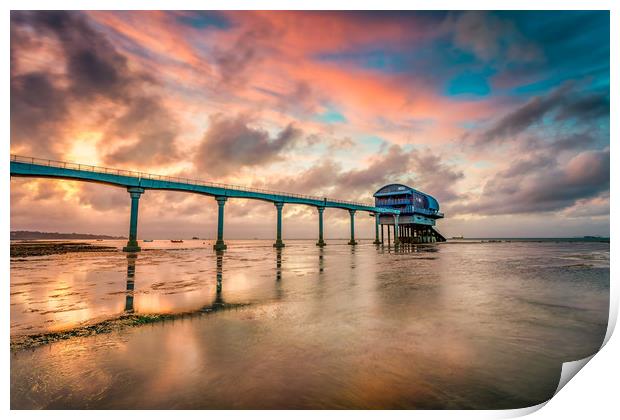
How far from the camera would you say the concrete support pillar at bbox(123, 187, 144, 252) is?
99.7 ft

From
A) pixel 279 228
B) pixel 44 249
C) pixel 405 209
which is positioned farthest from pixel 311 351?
pixel 405 209

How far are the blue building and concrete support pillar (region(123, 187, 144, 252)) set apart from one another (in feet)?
158

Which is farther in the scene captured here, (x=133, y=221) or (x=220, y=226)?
(x=220, y=226)

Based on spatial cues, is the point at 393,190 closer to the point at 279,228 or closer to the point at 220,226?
the point at 279,228

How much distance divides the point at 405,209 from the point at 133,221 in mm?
53042

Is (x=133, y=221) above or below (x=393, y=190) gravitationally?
below

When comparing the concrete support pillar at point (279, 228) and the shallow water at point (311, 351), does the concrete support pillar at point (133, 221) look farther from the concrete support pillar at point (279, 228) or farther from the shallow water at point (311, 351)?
the shallow water at point (311, 351)

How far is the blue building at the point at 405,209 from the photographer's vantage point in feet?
210

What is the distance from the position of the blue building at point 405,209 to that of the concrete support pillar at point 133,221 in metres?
48.2

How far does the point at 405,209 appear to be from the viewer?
212 ft

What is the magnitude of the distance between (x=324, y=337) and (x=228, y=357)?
5.24 feet

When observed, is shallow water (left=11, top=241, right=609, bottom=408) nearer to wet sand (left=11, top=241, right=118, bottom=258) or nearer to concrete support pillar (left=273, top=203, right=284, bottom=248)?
wet sand (left=11, top=241, right=118, bottom=258)

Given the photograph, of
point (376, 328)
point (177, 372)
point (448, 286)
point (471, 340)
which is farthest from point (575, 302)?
point (177, 372)
